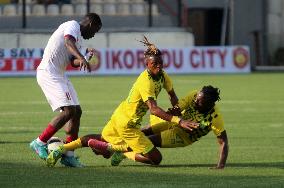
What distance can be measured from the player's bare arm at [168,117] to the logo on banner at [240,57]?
25447mm

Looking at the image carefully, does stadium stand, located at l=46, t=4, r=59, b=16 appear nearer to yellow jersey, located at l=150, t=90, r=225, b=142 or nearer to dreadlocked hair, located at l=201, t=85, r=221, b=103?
yellow jersey, located at l=150, t=90, r=225, b=142

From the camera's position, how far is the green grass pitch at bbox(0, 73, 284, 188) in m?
11.5

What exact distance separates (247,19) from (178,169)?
113ft

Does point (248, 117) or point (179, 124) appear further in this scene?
point (248, 117)

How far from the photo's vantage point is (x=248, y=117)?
67.6ft

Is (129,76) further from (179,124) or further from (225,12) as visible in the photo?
(179,124)

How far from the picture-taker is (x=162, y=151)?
48.6 feet

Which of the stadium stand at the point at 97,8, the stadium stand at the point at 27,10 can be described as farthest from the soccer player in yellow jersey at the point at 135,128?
the stadium stand at the point at 97,8

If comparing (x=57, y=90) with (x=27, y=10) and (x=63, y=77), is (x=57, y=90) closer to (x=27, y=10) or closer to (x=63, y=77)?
(x=63, y=77)

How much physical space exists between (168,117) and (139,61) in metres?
24.0

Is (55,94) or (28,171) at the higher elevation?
(55,94)

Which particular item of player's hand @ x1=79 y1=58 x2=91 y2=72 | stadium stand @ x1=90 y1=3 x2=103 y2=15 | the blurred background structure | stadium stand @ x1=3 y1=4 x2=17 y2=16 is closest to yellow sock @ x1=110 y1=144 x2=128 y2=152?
player's hand @ x1=79 y1=58 x2=91 y2=72

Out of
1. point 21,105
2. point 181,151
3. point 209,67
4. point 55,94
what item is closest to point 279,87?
point 209,67

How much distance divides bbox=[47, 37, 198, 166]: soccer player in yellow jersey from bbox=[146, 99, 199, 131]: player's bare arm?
0.04 metres
